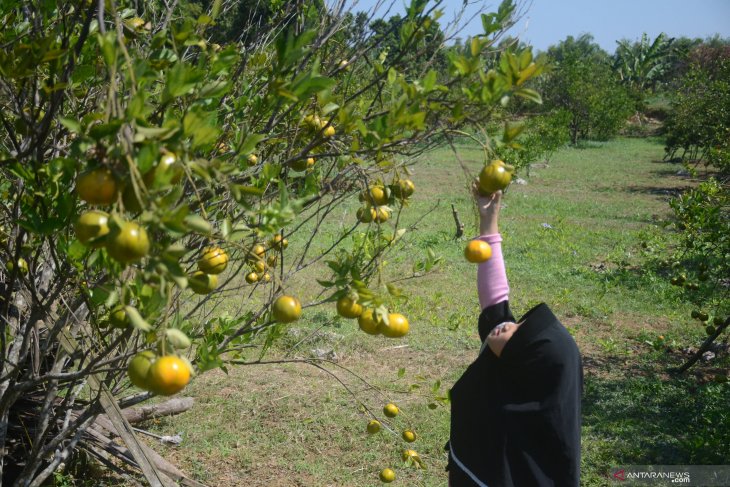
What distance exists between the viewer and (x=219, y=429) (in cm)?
371

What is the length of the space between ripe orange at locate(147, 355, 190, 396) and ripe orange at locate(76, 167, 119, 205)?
0.89 ft

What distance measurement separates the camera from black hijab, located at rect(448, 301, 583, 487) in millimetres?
1726

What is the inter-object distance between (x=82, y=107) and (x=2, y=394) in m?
1.04

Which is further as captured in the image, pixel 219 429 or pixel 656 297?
pixel 656 297

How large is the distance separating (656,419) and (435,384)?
2487 mm

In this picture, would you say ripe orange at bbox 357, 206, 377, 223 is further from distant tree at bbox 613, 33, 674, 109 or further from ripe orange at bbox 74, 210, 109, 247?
distant tree at bbox 613, 33, 674, 109

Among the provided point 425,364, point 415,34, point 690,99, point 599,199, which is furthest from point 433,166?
point 415,34

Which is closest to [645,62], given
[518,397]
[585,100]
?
[585,100]

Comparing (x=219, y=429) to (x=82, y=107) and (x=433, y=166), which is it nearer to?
(x=82, y=107)

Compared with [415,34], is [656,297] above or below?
below

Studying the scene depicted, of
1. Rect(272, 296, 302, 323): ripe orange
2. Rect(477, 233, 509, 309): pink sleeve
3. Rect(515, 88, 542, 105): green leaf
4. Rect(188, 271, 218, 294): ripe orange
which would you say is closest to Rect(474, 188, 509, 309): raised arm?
Rect(477, 233, 509, 309): pink sleeve

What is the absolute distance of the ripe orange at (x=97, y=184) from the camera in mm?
887

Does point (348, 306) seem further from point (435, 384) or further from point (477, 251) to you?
point (435, 384)

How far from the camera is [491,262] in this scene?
1.88 metres
